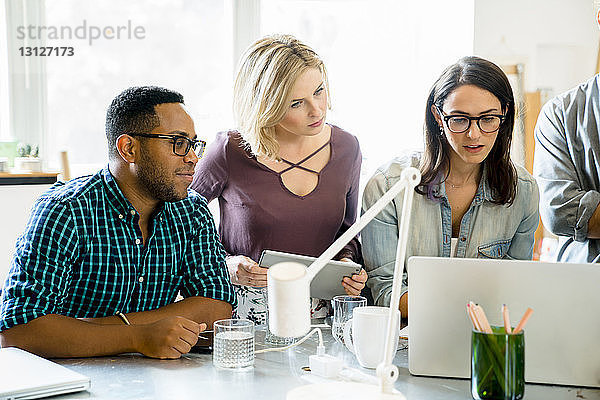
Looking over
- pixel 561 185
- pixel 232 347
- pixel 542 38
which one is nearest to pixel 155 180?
pixel 232 347

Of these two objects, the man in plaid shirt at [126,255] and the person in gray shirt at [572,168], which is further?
the person in gray shirt at [572,168]

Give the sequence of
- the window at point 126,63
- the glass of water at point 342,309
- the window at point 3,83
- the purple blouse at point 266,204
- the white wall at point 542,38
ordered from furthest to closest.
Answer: the white wall at point 542,38
the window at point 126,63
the window at point 3,83
the purple blouse at point 266,204
the glass of water at point 342,309

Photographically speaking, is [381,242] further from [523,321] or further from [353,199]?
[523,321]

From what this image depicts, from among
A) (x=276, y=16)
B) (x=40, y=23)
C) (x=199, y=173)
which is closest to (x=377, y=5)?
(x=276, y=16)

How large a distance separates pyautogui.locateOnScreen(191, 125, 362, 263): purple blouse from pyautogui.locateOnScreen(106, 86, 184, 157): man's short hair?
14.2 inches

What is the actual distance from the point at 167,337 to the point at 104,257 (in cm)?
31

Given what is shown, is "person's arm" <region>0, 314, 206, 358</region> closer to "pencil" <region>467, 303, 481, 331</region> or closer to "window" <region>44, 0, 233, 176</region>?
"pencil" <region>467, 303, 481, 331</region>

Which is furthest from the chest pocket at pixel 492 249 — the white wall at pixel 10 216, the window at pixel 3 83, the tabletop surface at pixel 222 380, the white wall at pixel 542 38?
the window at pixel 3 83

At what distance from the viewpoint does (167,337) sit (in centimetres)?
161

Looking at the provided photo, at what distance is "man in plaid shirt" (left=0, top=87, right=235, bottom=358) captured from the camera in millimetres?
1631

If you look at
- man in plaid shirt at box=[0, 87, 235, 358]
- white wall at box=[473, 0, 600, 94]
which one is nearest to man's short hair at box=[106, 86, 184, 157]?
man in plaid shirt at box=[0, 87, 235, 358]

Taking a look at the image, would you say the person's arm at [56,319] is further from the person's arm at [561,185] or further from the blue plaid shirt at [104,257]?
the person's arm at [561,185]

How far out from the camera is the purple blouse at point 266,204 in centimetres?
216

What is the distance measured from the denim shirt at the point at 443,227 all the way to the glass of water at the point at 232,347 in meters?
0.49
